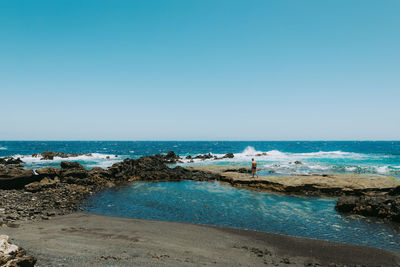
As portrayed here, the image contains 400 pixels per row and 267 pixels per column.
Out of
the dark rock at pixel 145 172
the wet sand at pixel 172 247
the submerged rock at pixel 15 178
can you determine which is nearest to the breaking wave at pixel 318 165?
the dark rock at pixel 145 172

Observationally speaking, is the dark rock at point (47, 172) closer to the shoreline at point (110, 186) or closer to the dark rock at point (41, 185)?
the shoreline at point (110, 186)

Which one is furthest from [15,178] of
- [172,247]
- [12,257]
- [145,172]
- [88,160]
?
[88,160]

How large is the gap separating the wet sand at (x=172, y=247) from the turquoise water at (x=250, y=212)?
139 centimetres

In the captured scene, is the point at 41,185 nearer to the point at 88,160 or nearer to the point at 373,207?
the point at 373,207

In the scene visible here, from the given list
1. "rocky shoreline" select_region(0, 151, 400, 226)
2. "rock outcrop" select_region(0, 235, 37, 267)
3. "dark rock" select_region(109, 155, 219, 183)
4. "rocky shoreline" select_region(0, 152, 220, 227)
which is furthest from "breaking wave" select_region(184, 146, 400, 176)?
"rock outcrop" select_region(0, 235, 37, 267)

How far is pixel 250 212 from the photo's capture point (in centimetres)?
1556

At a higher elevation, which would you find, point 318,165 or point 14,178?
point 14,178

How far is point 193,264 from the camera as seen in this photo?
26.4 ft

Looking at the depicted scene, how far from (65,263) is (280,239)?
8.87 m

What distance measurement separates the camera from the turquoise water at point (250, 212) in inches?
470

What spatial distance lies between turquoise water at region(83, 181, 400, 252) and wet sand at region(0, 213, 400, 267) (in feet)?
4.57

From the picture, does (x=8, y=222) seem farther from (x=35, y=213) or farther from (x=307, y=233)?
(x=307, y=233)

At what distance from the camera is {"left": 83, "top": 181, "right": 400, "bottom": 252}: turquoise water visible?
470 inches

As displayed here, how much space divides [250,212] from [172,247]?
751 centimetres
